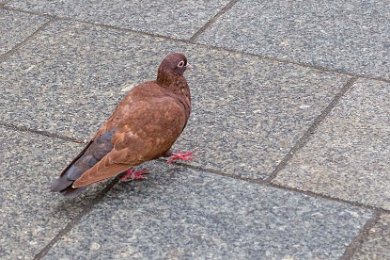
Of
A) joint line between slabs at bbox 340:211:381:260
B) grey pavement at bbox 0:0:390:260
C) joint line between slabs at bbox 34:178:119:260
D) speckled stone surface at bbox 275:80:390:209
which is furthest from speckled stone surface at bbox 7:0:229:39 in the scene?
joint line between slabs at bbox 340:211:381:260

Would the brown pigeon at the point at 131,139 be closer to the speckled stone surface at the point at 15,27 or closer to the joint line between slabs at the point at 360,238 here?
the joint line between slabs at the point at 360,238

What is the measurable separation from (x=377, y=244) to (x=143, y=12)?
122 inches

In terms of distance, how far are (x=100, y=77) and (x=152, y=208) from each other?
1.57 m

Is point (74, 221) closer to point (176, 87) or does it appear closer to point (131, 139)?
point (131, 139)

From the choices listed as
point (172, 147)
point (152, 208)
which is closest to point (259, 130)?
point (172, 147)

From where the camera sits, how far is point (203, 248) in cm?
488

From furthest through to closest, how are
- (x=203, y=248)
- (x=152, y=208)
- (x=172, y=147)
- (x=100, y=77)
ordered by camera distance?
1. (x=100, y=77)
2. (x=172, y=147)
3. (x=152, y=208)
4. (x=203, y=248)

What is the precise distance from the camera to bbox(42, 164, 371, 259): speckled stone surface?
4859mm

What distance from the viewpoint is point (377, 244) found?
4.88 m

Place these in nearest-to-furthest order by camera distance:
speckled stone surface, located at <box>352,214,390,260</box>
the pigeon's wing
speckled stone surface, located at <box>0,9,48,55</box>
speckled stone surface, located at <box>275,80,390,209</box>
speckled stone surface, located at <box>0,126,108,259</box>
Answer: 1. speckled stone surface, located at <box>352,214,390,260</box>
2. speckled stone surface, located at <box>0,126,108,259</box>
3. the pigeon's wing
4. speckled stone surface, located at <box>275,80,390,209</box>
5. speckled stone surface, located at <box>0,9,48,55</box>

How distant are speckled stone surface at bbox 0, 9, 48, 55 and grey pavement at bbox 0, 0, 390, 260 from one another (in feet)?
0.05

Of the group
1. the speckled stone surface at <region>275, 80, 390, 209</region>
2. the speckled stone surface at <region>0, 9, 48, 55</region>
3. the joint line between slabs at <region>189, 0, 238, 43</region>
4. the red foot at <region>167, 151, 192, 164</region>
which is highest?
the red foot at <region>167, 151, 192, 164</region>

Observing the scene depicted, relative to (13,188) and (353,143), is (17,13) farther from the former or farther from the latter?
(353,143)

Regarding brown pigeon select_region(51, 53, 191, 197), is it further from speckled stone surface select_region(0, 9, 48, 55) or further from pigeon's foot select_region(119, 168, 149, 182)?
speckled stone surface select_region(0, 9, 48, 55)
